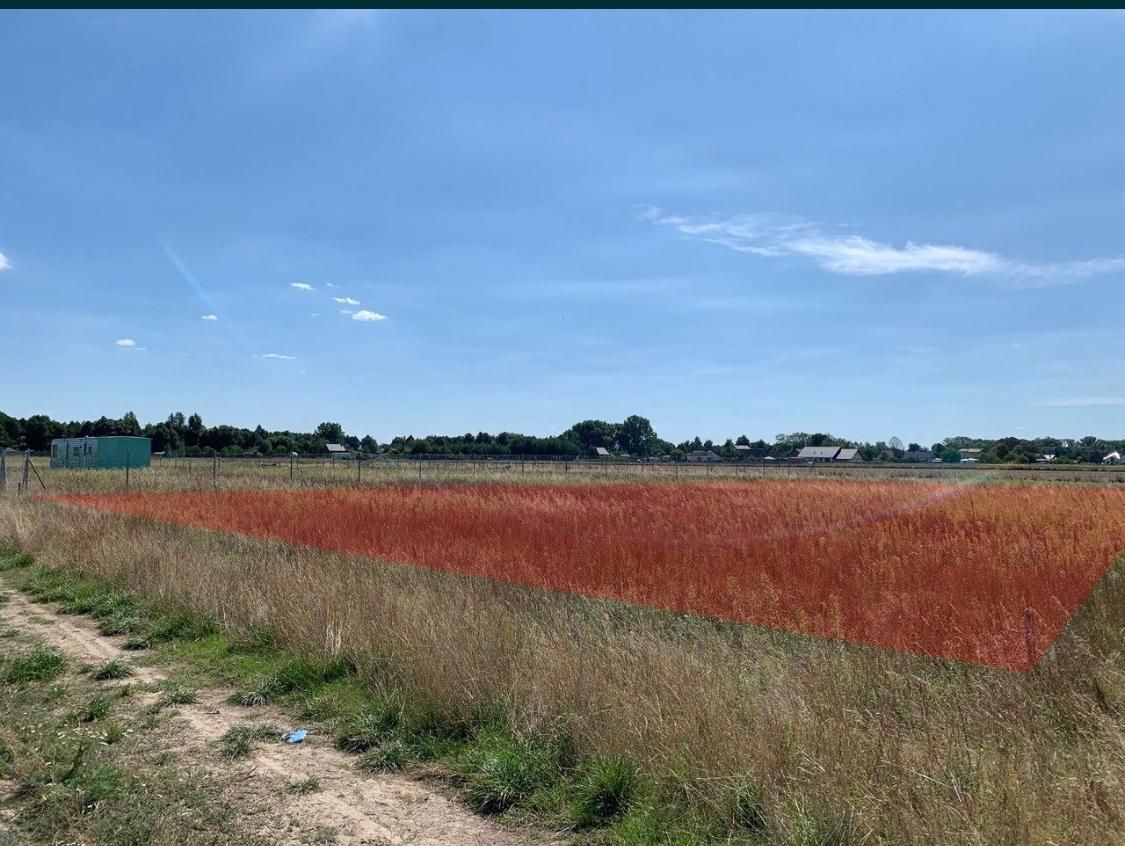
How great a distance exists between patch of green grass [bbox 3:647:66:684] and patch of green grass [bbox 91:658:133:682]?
0.36m

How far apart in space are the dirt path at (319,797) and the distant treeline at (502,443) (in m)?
79.7

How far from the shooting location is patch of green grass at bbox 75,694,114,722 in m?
5.55

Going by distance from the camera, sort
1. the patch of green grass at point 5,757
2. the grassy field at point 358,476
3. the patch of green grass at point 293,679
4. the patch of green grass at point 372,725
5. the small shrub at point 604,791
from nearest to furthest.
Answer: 1. the small shrub at point 604,791
2. the patch of green grass at point 5,757
3. the patch of green grass at point 372,725
4. the patch of green grass at point 293,679
5. the grassy field at point 358,476

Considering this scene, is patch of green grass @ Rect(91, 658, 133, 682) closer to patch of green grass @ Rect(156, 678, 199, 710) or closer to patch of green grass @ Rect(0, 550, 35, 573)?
patch of green grass @ Rect(156, 678, 199, 710)

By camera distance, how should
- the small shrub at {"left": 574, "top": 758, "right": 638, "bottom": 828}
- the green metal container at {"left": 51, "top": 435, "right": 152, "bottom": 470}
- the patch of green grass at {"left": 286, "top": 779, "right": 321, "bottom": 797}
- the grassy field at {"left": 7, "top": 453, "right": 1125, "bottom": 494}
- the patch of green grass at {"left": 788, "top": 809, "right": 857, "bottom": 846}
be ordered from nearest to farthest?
the patch of green grass at {"left": 788, "top": 809, "right": 857, "bottom": 846} → the small shrub at {"left": 574, "top": 758, "right": 638, "bottom": 828} → the patch of green grass at {"left": 286, "top": 779, "right": 321, "bottom": 797} → the grassy field at {"left": 7, "top": 453, "right": 1125, "bottom": 494} → the green metal container at {"left": 51, "top": 435, "right": 152, "bottom": 470}

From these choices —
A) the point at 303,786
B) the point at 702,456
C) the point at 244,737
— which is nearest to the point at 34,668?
the point at 244,737

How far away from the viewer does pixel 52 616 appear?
9.41m

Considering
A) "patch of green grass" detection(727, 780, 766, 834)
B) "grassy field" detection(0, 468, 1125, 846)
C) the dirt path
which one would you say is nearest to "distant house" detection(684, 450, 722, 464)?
"grassy field" detection(0, 468, 1125, 846)

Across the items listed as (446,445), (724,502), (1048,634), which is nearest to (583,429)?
(446,445)

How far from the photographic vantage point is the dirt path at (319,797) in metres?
3.92

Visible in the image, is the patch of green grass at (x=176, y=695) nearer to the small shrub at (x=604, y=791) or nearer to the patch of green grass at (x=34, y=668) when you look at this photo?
the patch of green grass at (x=34, y=668)

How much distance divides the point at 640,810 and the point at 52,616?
341 inches

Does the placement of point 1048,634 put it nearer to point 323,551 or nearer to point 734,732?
point 734,732

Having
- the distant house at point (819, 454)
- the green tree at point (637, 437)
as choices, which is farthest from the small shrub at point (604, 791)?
the green tree at point (637, 437)
